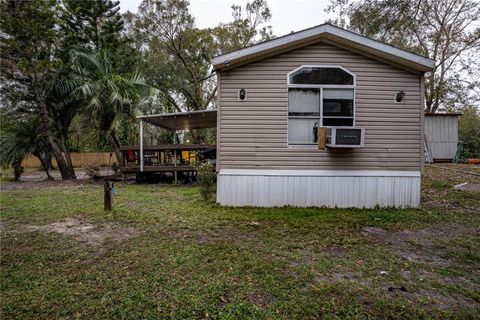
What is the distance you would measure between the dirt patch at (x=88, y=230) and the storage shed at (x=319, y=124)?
2.28m

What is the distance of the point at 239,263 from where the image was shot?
3021 millimetres

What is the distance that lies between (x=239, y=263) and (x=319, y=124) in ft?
11.9

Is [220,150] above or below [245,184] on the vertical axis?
above

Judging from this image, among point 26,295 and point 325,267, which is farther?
point 325,267

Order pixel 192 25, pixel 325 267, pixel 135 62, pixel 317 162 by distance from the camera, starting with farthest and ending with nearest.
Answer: pixel 192 25
pixel 135 62
pixel 317 162
pixel 325 267

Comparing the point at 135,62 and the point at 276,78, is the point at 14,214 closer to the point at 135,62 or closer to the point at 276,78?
the point at 276,78

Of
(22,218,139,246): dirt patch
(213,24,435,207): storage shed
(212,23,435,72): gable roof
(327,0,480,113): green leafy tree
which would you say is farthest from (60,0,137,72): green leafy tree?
(327,0,480,113): green leafy tree

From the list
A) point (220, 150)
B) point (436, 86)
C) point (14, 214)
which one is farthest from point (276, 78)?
point (436, 86)

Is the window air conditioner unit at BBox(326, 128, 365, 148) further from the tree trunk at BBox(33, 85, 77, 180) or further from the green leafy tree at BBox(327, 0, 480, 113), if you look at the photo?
the tree trunk at BBox(33, 85, 77, 180)

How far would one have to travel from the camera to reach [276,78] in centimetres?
567

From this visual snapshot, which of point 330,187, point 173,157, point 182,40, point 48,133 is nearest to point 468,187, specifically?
point 330,187

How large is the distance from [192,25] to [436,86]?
15286 mm

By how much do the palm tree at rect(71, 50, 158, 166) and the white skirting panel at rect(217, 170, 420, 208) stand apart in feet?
21.1

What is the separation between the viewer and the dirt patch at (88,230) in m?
3.84
